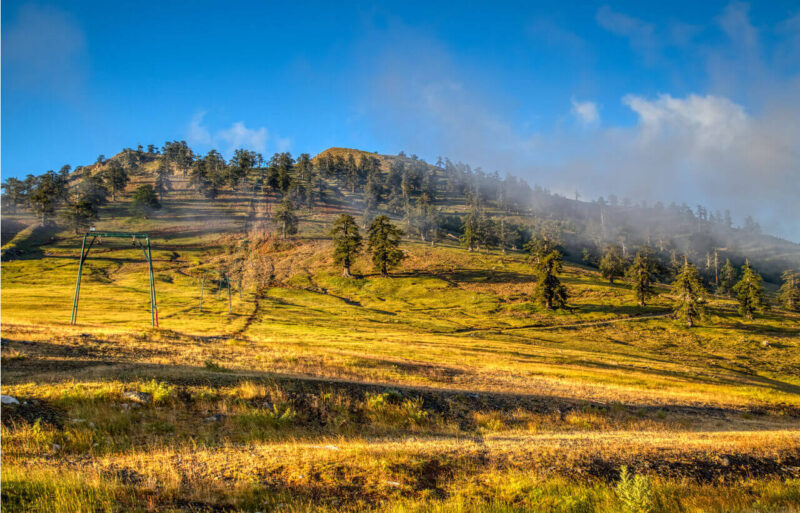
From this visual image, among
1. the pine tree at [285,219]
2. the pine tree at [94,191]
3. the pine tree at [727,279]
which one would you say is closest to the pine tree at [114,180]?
the pine tree at [94,191]

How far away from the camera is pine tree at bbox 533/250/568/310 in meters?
93.1

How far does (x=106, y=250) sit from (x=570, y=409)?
501ft

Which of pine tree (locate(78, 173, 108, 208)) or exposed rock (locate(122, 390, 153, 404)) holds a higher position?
pine tree (locate(78, 173, 108, 208))

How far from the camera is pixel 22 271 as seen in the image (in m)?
104

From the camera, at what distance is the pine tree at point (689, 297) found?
85938mm

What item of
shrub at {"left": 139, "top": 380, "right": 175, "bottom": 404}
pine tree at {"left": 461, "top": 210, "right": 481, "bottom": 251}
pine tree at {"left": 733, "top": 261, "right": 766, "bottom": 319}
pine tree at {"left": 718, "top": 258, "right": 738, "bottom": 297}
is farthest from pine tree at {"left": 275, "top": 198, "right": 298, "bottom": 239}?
pine tree at {"left": 718, "top": 258, "right": 738, "bottom": 297}

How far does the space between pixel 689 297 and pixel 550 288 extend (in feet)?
95.9

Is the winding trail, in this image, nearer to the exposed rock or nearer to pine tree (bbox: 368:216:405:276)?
pine tree (bbox: 368:216:405:276)

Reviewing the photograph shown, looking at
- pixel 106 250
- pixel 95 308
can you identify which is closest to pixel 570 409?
pixel 95 308

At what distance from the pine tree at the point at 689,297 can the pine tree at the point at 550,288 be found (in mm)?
24255

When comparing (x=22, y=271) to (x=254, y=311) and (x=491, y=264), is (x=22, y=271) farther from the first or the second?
(x=491, y=264)

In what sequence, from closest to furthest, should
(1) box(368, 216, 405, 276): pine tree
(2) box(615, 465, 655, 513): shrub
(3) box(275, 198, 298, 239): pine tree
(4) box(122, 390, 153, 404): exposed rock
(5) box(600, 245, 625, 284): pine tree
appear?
(2) box(615, 465, 655, 513): shrub → (4) box(122, 390, 153, 404): exposed rock → (1) box(368, 216, 405, 276): pine tree → (5) box(600, 245, 625, 284): pine tree → (3) box(275, 198, 298, 239): pine tree

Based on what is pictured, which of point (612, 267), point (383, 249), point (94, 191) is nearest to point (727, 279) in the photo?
point (612, 267)

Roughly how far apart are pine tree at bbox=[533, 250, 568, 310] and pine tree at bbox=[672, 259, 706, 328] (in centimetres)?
2425
